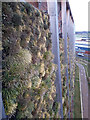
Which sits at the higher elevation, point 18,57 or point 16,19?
point 16,19

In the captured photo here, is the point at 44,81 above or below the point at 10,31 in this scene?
below

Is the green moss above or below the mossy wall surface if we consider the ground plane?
above

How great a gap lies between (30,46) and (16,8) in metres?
0.80

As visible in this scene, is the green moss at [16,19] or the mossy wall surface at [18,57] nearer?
the mossy wall surface at [18,57]

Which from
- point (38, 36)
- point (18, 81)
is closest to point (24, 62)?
point (18, 81)

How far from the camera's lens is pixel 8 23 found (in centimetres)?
176

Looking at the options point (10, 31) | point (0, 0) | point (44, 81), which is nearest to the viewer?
point (0, 0)

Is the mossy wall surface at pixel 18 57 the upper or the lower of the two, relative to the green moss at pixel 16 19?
lower

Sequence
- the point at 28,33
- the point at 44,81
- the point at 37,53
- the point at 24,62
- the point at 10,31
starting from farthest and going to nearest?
the point at 44,81, the point at 37,53, the point at 28,33, the point at 24,62, the point at 10,31

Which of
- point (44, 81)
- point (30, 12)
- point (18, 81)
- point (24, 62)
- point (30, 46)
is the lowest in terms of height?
point (44, 81)

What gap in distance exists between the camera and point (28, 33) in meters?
2.33

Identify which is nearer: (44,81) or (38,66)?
(38,66)

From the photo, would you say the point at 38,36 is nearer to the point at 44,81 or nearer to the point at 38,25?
the point at 38,25

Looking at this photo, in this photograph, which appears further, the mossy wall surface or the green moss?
the green moss
